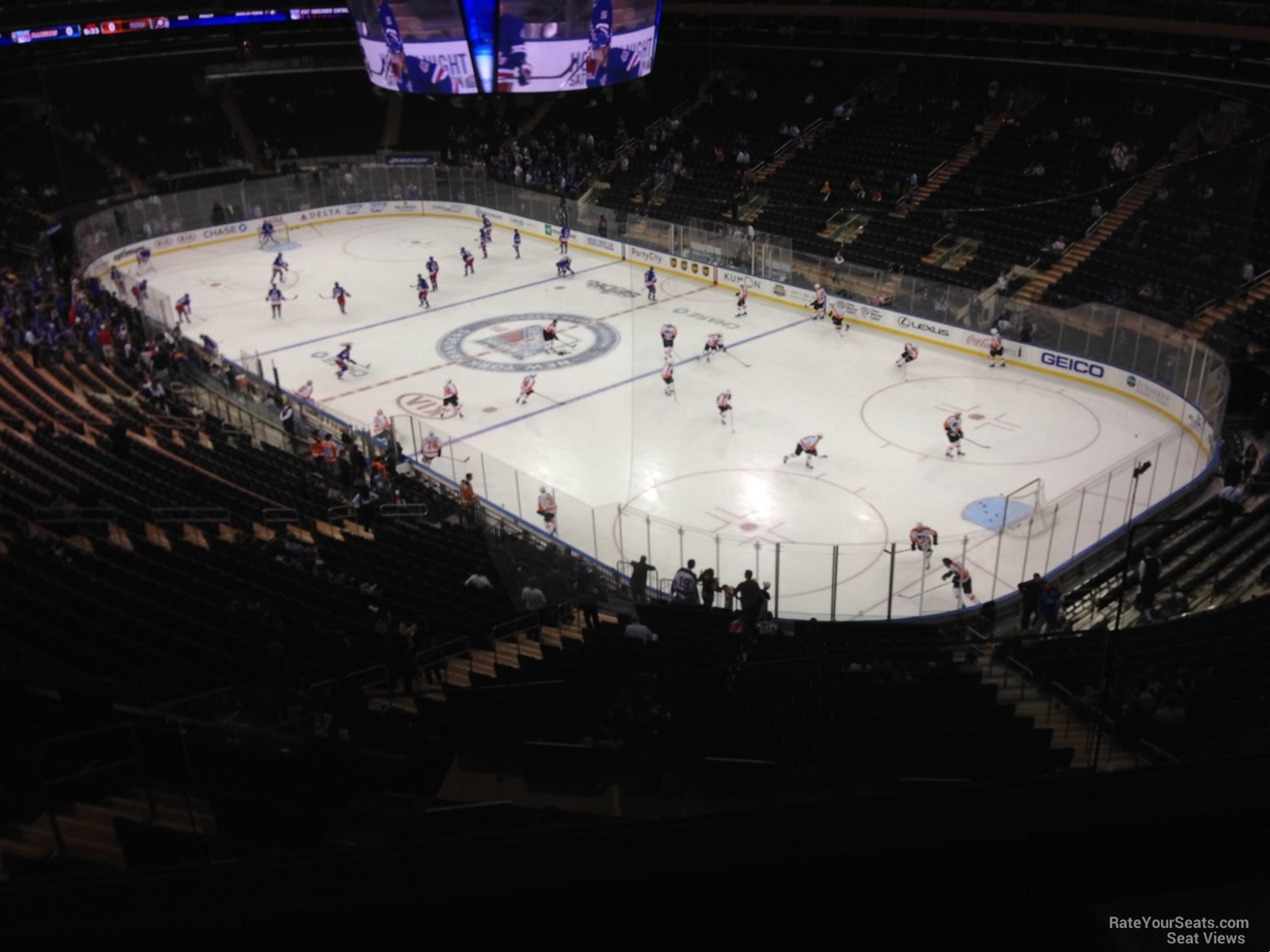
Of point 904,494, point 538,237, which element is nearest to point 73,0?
point 538,237

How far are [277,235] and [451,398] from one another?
22.0 metres

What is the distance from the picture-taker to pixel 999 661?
13.6 meters

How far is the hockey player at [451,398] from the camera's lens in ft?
87.3

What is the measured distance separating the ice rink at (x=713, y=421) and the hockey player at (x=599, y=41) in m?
6.81

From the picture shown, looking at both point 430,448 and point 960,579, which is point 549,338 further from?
point 960,579

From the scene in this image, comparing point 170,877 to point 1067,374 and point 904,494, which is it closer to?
point 904,494

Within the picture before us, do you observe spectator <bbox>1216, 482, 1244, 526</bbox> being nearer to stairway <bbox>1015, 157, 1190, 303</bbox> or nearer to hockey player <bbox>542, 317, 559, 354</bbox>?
stairway <bbox>1015, 157, 1190, 303</bbox>

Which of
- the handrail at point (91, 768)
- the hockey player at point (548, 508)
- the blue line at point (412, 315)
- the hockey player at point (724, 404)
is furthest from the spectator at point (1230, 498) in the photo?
the blue line at point (412, 315)

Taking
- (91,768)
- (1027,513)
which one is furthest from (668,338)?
(91,768)

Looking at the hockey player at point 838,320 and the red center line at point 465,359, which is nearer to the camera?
the red center line at point 465,359

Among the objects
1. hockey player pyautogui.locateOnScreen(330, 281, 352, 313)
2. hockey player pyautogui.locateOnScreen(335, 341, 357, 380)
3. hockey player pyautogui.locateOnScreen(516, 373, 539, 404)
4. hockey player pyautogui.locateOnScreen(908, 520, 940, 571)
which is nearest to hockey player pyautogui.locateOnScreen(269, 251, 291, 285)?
hockey player pyautogui.locateOnScreen(330, 281, 352, 313)

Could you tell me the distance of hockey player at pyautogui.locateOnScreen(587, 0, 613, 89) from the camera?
27922 millimetres

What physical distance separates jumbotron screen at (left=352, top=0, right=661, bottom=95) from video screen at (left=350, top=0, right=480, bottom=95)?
0.03 m

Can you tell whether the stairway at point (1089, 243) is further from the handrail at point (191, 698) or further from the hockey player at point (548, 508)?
the handrail at point (191, 698)
